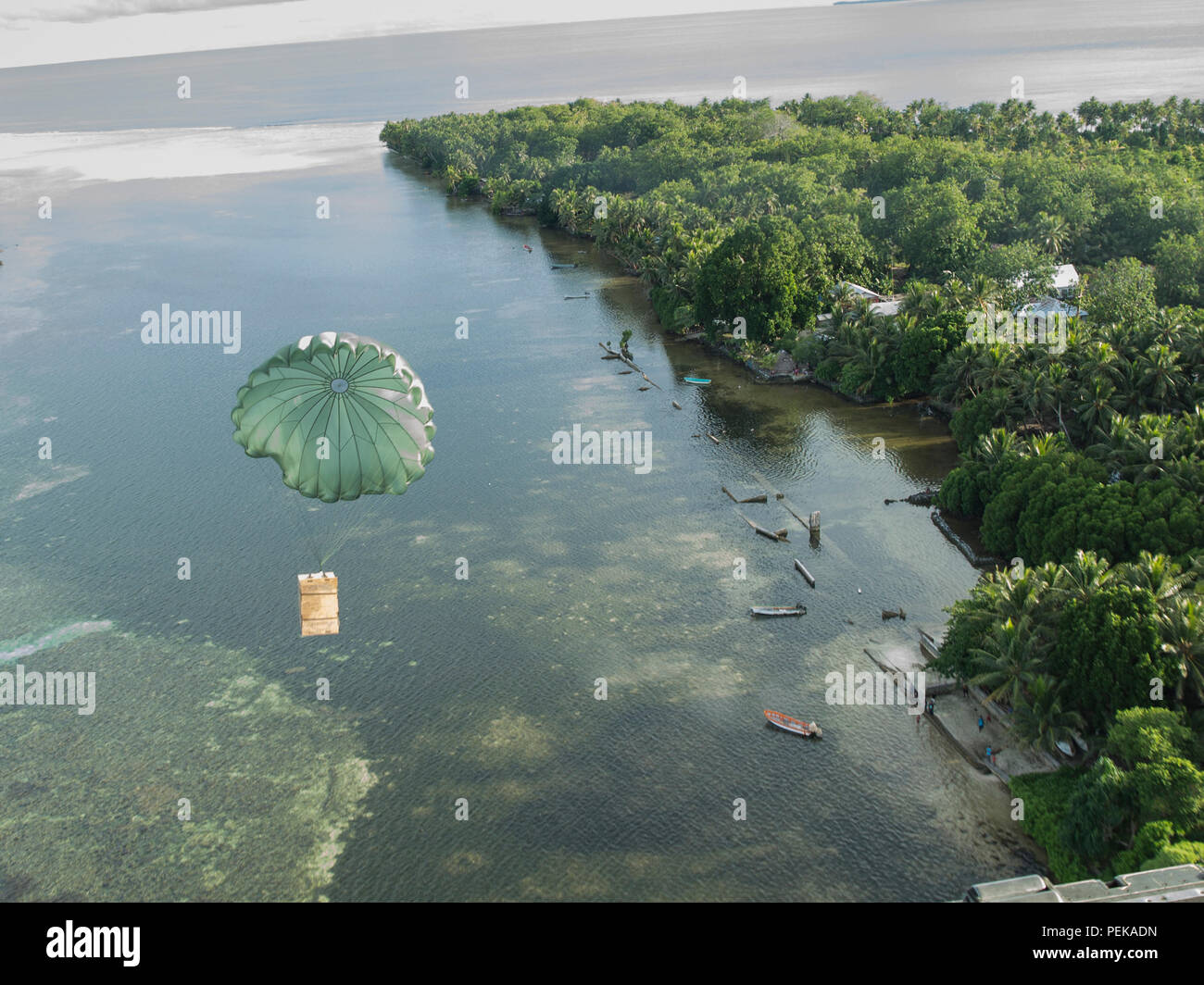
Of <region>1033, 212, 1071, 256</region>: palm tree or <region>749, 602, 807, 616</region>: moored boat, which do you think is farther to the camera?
<region>1033, 212, 1071, 256</region>: palm tree

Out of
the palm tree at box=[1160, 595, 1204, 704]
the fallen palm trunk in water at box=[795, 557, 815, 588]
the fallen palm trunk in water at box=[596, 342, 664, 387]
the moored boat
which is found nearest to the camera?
the palm tree at box=[1160, 595, 1204, 704]

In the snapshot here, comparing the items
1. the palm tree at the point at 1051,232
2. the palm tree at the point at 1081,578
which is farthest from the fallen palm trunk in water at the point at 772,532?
the palm tree at the point at 1051,232

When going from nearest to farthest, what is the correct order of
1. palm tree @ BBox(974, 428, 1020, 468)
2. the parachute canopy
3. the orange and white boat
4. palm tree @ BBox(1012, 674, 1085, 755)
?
palm tree @ BBox(1012, 674, 1085, 755)
the parachute canopy
the orange and white boat
palm tree @ BBox(974, 428, 1020, 468)

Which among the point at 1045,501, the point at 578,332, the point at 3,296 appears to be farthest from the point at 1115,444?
the point at 3,296

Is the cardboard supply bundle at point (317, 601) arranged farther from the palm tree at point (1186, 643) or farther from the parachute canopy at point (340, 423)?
the palm tree at point (1186, 643)

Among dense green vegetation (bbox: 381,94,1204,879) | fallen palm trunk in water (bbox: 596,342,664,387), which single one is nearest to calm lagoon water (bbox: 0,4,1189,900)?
fallen palm trunk in water (bbox: 596,342,664,387)

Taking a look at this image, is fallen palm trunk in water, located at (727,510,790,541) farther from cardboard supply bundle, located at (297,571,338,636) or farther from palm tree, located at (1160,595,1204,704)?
cardboard supply bundle, located at (297,571,338,636)

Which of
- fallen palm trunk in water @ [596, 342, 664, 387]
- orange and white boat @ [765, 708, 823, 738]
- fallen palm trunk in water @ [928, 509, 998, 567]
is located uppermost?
fallen palm trunk in water @ [596, 342, 664, 387]

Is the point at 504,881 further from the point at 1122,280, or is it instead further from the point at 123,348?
the point at 123,348
